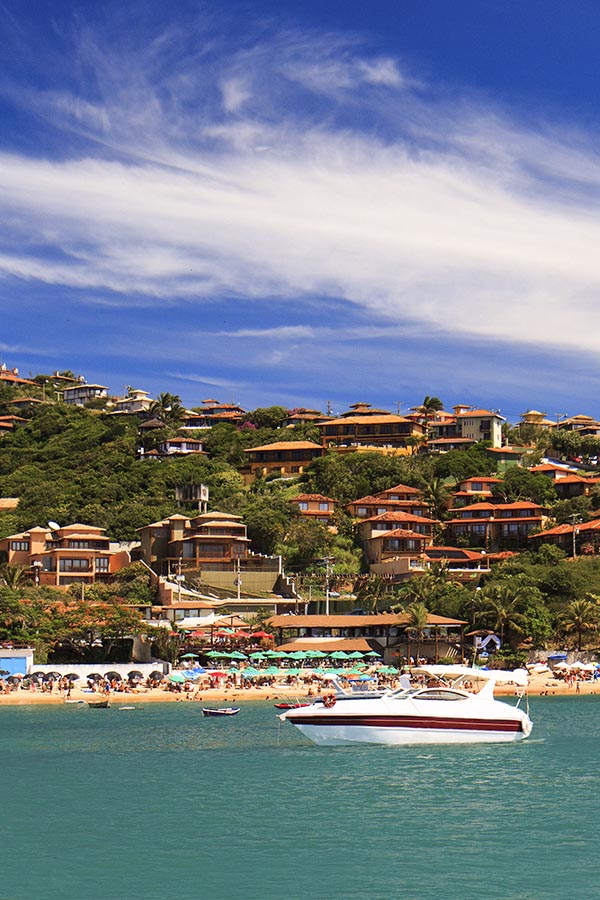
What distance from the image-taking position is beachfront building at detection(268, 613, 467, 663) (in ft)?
251

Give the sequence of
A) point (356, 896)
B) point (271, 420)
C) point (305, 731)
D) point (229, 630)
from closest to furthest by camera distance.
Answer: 1. point (356, 896)
2. point (305, 731)
3. point (229, 630)
4. point (271, 420)

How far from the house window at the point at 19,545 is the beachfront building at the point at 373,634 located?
2573cm

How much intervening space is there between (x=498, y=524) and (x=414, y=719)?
62683 millimetres

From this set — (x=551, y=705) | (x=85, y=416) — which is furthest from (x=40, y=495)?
(x=551, y=705)

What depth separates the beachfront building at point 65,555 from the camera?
9106 centimetres

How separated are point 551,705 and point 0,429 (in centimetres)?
10302

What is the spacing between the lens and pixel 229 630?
A: 254 ft

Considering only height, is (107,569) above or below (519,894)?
above

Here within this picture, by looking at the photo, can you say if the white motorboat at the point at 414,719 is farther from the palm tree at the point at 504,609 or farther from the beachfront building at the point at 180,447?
the beachfront building at the point at 180,447

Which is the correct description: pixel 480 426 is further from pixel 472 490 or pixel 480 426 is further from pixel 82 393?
pixel 82 393

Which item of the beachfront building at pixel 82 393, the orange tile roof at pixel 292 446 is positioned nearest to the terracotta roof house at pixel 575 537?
the orange tile roof at pixel 292 446

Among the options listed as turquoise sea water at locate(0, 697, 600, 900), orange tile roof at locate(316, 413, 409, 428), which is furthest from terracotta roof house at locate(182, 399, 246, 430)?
turquoise sea water at locate(0, 697, 600, 900)

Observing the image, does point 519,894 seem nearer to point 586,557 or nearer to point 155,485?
point 586,557

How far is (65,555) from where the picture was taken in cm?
9119
